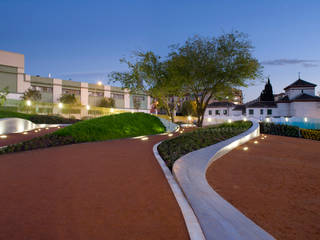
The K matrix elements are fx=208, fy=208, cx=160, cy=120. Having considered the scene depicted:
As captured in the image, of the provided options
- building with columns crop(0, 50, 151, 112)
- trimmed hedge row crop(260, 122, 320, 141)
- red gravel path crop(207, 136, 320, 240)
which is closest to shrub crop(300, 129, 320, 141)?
trimmed hedge row crop(260, 122, 320, 141)

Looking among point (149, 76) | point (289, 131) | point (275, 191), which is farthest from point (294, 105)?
point (275, 191)

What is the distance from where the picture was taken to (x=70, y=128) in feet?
40.0

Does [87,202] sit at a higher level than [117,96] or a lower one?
lower

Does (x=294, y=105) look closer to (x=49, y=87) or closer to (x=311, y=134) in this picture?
(x=311, y=134)

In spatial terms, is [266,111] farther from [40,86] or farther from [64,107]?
[40,86]

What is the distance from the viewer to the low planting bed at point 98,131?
989 centimetres

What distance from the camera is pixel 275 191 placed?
436cm

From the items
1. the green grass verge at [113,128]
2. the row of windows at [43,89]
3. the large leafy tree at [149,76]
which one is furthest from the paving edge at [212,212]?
the row of windows at [43,89]

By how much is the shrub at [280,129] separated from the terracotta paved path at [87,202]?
15.1m

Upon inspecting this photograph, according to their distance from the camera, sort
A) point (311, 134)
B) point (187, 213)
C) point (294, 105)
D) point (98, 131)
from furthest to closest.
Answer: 1. point (294, 105)
2. point (311, 134)
3. point (98, 131)
4. point (187, 213)

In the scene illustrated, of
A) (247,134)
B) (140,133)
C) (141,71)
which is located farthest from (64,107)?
(247,134)

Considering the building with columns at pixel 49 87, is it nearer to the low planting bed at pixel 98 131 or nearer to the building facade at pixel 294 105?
the low planting bed at pixel 98 131

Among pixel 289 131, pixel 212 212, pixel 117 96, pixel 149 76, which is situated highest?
pixel 117 96

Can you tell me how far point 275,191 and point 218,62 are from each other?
17.0 meters
